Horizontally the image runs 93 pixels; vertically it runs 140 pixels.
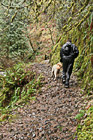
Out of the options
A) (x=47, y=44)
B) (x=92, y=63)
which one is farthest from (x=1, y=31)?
(x=92, y=63)

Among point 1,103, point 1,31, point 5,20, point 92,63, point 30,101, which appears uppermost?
point 5,20

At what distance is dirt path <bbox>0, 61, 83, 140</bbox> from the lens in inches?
147

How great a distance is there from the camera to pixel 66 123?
13.3ft

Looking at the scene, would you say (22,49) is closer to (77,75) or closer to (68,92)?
(77,75)

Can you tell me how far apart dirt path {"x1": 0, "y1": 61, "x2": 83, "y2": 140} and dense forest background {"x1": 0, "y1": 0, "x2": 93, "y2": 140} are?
1.34ft

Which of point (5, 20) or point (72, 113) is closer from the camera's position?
point (72, 113)

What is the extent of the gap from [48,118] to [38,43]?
16201 millimetres

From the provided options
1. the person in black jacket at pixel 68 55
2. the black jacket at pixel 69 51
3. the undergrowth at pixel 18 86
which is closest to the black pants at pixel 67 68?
the person in black jacket at pixel 68 55

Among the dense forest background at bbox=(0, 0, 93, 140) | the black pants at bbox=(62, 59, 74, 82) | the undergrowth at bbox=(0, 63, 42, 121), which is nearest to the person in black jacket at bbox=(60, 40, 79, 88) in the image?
Answer: the black pants at bbox=(62, 59, 74, 82)

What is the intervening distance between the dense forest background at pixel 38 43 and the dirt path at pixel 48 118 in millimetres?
408

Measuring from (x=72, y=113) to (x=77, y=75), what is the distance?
10.5 ft

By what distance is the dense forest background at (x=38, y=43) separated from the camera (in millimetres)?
6126

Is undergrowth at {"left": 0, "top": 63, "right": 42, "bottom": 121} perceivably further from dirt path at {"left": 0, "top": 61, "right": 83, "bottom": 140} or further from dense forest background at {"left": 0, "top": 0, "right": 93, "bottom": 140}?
dirt path at {"left": 0, "top": 61, "right": 83, "bottom": 140}

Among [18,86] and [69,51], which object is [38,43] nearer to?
[18,86]
